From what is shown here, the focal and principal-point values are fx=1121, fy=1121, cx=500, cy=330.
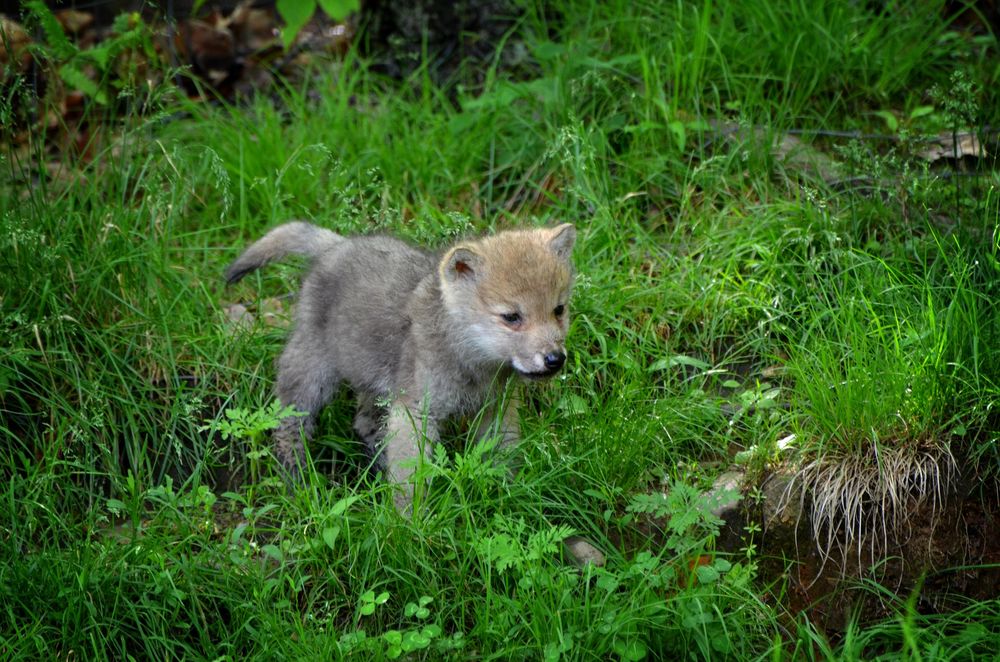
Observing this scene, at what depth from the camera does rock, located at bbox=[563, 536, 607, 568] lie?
4078 mm

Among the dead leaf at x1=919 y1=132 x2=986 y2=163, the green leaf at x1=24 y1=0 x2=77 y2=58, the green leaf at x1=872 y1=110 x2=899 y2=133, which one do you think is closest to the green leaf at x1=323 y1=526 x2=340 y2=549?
the green leaf at x1=24 y1=0 x2=77 y2=58

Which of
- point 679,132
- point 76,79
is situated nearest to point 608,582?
point 679,132

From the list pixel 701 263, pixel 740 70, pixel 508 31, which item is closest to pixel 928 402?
pixel 701 263

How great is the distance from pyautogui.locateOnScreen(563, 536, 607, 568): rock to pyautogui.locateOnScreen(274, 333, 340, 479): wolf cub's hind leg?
50.5 inches

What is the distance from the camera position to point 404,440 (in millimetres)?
4504

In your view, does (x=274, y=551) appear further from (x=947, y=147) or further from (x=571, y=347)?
(x=947, y=147)

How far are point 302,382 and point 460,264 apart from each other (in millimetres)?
901

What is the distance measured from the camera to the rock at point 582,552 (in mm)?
4078

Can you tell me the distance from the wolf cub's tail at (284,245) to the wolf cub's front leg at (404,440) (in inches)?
35.4

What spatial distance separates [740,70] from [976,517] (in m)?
2.95

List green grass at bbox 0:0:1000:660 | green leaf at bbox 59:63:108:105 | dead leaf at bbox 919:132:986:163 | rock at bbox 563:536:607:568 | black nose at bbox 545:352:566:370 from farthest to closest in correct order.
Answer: green leaf at bbox 59:63:108:105 < dead leaf at bbox 919:132:986:163 < black nose at bbox 545:352:566:370 < rock at bbox 563:536:607:568 < green grass at bbox 0:0:1000:660

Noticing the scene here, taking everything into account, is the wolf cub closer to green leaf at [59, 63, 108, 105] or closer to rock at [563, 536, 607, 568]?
rock at [563, 536, 607, 568]

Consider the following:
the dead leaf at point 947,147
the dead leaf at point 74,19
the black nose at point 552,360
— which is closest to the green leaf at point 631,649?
the black nose at point 552,360

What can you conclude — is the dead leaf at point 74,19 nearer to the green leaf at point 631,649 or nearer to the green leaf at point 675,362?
the green leaf at point 675,362
